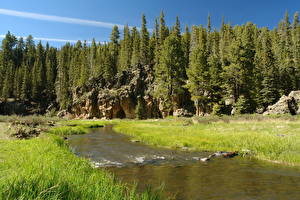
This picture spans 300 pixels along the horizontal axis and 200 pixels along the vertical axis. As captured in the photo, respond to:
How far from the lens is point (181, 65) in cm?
7138

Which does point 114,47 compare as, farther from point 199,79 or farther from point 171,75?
point 199,79

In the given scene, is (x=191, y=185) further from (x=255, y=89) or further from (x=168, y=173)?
(x=255, y=89)

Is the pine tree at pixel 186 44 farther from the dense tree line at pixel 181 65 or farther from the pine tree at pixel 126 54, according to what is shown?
the pine tree at pixel 126 54

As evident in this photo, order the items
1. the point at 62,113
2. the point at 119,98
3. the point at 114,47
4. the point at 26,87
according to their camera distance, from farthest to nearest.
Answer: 1. the point at 114,47
2. the point at 26,87
3. the point at 62,113
4. the point at 119,98

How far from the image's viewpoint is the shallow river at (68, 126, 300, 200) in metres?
10.3

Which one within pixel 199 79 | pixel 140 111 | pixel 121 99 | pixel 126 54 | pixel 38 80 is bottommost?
pixel 140 111

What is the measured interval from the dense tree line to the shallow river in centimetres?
3669

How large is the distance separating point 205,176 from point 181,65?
60359 millimetres

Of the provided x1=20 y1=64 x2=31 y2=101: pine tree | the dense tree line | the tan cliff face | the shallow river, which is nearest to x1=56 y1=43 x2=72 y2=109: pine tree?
the dense tree line

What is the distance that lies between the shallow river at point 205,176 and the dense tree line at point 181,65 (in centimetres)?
3669

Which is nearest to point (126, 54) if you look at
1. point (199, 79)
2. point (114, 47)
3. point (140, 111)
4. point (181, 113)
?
point (114, 47)

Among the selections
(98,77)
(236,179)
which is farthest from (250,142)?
(98,77)

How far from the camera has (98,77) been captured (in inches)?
3819

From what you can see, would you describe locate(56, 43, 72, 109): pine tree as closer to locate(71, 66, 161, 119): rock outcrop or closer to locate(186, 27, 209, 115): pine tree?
locate(71, 66, 161, 119): rock outcrop
